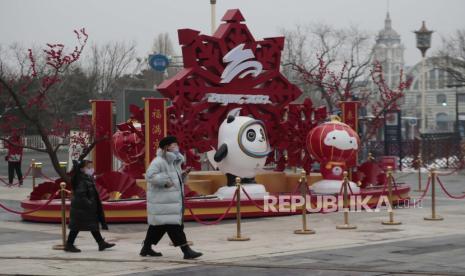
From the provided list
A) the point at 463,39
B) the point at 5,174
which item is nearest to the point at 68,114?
the point at 5,174

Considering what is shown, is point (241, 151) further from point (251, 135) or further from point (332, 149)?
point (332, 149)

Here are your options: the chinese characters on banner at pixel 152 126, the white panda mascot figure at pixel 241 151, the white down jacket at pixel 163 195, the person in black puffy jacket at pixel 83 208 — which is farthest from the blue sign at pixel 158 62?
the white down jacket at pixel 163 195

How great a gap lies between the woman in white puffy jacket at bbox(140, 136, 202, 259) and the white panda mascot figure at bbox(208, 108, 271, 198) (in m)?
5.83

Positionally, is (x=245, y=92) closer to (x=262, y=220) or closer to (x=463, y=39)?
(x=262, y=220)

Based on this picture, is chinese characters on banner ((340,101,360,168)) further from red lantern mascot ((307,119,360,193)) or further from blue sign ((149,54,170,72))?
blue sign ((149,54,170,72))

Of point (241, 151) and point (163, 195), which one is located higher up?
point (241, 151)

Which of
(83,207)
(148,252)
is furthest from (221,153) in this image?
(148,252)

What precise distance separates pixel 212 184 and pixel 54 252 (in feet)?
25.5

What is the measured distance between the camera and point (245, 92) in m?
19.3

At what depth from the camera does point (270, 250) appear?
13.1 m

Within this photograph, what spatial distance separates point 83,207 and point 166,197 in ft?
4.97

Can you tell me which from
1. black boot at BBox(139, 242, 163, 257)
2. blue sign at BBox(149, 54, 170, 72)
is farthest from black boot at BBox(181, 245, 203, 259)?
blue sign at BBox(149, 54, 170, 72)

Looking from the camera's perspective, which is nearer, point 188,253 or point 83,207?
point 188,253

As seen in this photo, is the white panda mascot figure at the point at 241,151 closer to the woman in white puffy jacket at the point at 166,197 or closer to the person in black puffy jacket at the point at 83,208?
the person in black puffy jacket at the point at 83,208
